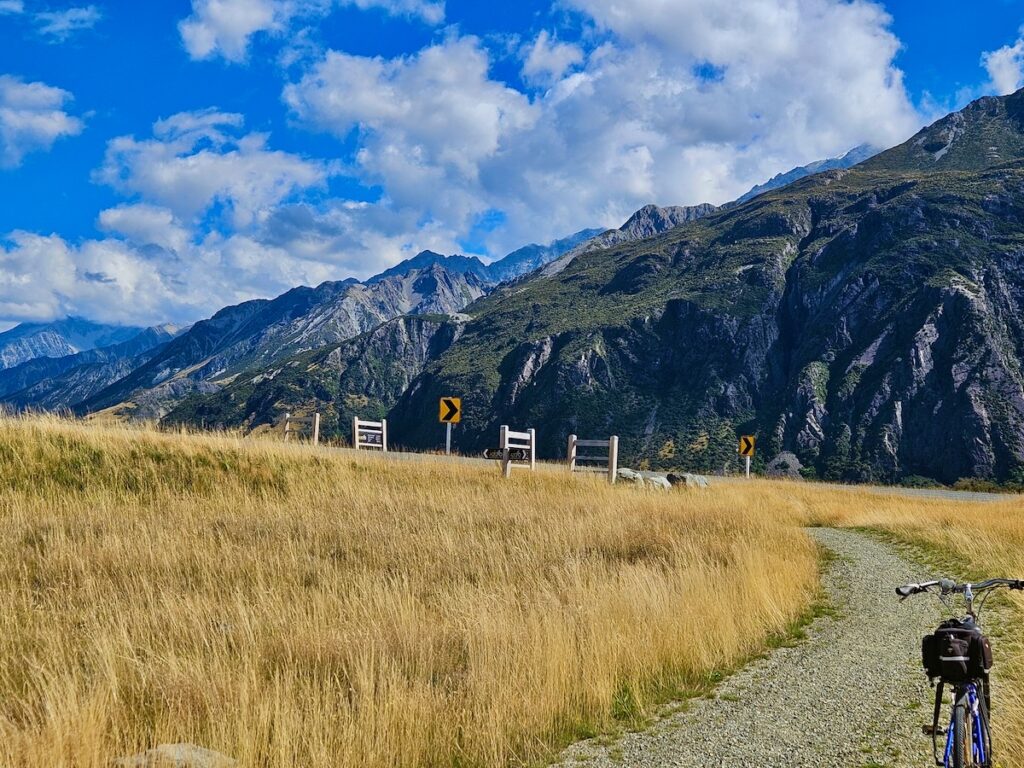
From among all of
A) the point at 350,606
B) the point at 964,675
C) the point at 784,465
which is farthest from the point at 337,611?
the point at 784,465

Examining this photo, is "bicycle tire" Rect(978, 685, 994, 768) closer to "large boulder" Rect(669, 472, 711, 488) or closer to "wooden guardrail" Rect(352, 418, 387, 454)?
"large boulder" Rect(669, 472, 711, 488)

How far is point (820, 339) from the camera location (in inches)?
4766

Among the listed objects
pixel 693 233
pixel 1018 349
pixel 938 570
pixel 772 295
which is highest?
pixel 693 233

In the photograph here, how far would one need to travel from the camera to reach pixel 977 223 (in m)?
115

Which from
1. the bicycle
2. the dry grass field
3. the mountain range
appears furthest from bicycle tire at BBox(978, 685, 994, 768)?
the mountain range

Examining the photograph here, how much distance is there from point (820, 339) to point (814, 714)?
5051 inches

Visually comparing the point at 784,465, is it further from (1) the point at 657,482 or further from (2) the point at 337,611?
(2) the point at 337,611

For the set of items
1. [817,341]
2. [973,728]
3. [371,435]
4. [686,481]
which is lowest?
[686,481]

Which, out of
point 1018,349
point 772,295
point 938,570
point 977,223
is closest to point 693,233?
point 772,295

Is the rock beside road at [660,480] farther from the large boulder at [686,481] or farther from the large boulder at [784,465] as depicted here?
the large boulder at [784,465]

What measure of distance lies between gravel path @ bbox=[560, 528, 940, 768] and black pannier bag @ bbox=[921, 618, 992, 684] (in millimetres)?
2083

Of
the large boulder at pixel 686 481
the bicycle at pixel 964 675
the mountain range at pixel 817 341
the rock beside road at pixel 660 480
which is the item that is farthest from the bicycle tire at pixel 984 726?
the mountain range at pixel 817 341

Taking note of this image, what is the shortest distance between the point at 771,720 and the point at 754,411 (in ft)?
404

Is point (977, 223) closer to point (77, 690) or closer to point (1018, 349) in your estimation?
point (1018, 349)
